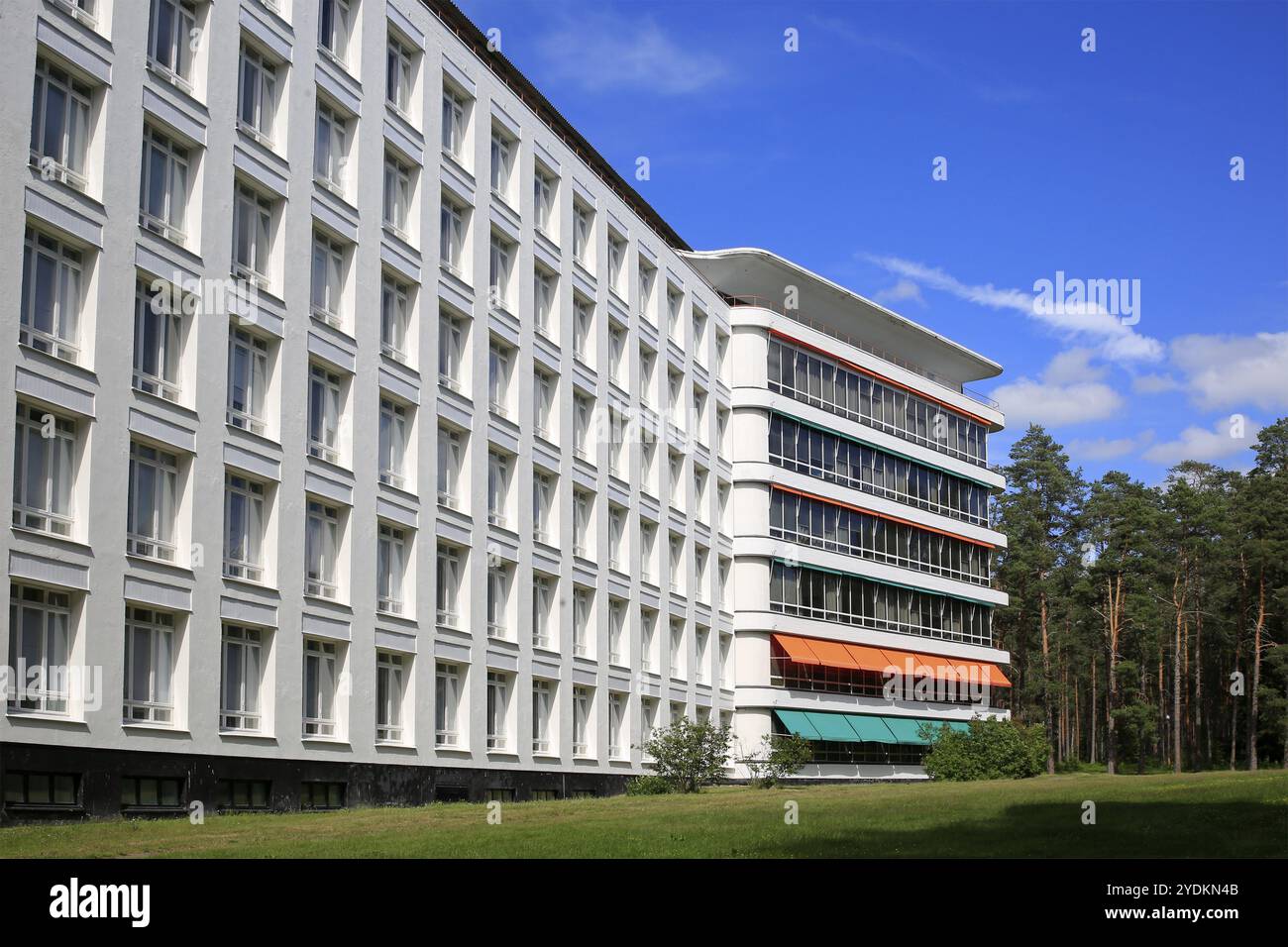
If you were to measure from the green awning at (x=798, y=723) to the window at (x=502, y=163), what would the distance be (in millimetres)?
27525

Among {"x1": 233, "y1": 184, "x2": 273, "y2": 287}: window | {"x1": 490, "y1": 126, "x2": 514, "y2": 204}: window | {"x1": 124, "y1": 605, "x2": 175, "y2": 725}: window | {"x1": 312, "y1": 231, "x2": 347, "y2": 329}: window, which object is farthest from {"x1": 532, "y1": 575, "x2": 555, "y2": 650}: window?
{"x1": 124, "y1": 605, "x2": 175, "y2": 725}: window

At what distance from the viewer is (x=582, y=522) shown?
49.8 metres

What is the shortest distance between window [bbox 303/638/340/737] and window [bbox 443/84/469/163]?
15537 mm

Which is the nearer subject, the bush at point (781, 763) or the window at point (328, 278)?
the window at point (328, 278)

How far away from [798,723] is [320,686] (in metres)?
32.2

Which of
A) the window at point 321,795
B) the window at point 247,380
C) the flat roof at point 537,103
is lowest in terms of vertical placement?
the window at point 321,795

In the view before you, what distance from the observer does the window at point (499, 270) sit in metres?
43.8

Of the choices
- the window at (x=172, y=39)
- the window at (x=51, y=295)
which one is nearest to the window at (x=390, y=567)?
the window at (x=51, y=295)

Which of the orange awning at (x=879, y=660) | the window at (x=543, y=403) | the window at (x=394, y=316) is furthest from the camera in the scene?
the orange awning at (x=879, y=660)

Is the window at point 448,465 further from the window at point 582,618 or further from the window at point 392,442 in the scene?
the window at point 582,618

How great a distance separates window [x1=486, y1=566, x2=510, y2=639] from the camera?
140 ft

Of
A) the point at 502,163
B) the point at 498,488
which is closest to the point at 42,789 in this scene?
the point at 498,488
